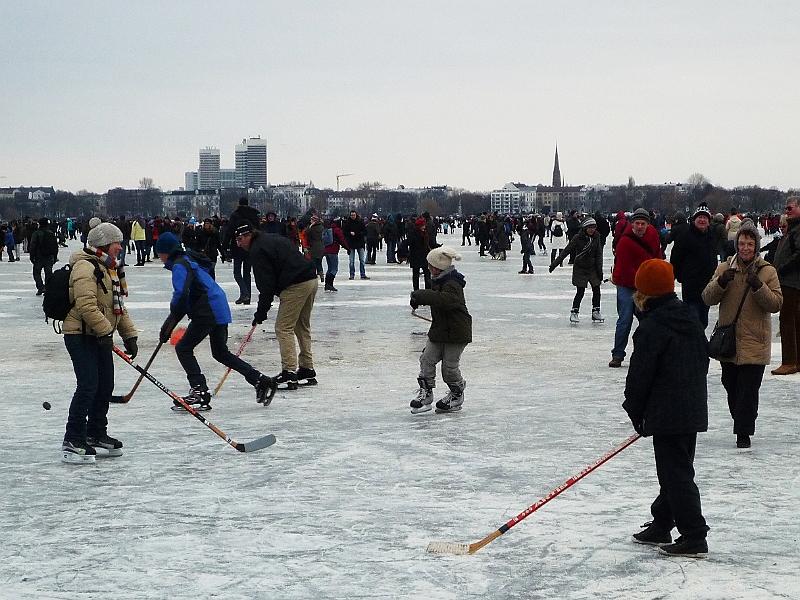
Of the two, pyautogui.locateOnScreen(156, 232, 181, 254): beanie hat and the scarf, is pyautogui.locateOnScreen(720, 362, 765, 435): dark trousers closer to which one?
the scarf

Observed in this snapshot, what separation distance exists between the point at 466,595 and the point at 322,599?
552 millimetres

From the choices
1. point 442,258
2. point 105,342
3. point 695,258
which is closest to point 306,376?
point 442,258

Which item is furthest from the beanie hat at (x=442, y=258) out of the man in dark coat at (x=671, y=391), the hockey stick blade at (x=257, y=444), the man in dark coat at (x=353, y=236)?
the man in dark coat at (x=353, y=236)

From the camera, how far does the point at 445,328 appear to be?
7.55 m

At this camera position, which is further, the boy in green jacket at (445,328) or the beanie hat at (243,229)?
the beanie hat at (243,229)

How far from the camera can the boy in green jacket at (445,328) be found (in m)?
7.42

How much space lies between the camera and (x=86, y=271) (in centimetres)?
614

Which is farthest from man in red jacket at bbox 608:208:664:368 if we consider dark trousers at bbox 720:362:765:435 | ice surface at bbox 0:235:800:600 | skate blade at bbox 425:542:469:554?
skate blade at bbox 425:542:469:554

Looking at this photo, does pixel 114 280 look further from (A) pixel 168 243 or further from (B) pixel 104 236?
(A) pixel 168 243

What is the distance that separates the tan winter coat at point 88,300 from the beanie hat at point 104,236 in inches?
3.8

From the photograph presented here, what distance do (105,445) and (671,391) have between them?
3.61 meters

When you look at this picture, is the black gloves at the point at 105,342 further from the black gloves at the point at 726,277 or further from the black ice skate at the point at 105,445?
the black gloves at the point at 726,277

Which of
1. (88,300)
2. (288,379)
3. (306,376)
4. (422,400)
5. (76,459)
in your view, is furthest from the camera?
(306,376)

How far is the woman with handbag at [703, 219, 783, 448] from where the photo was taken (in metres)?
6.52
